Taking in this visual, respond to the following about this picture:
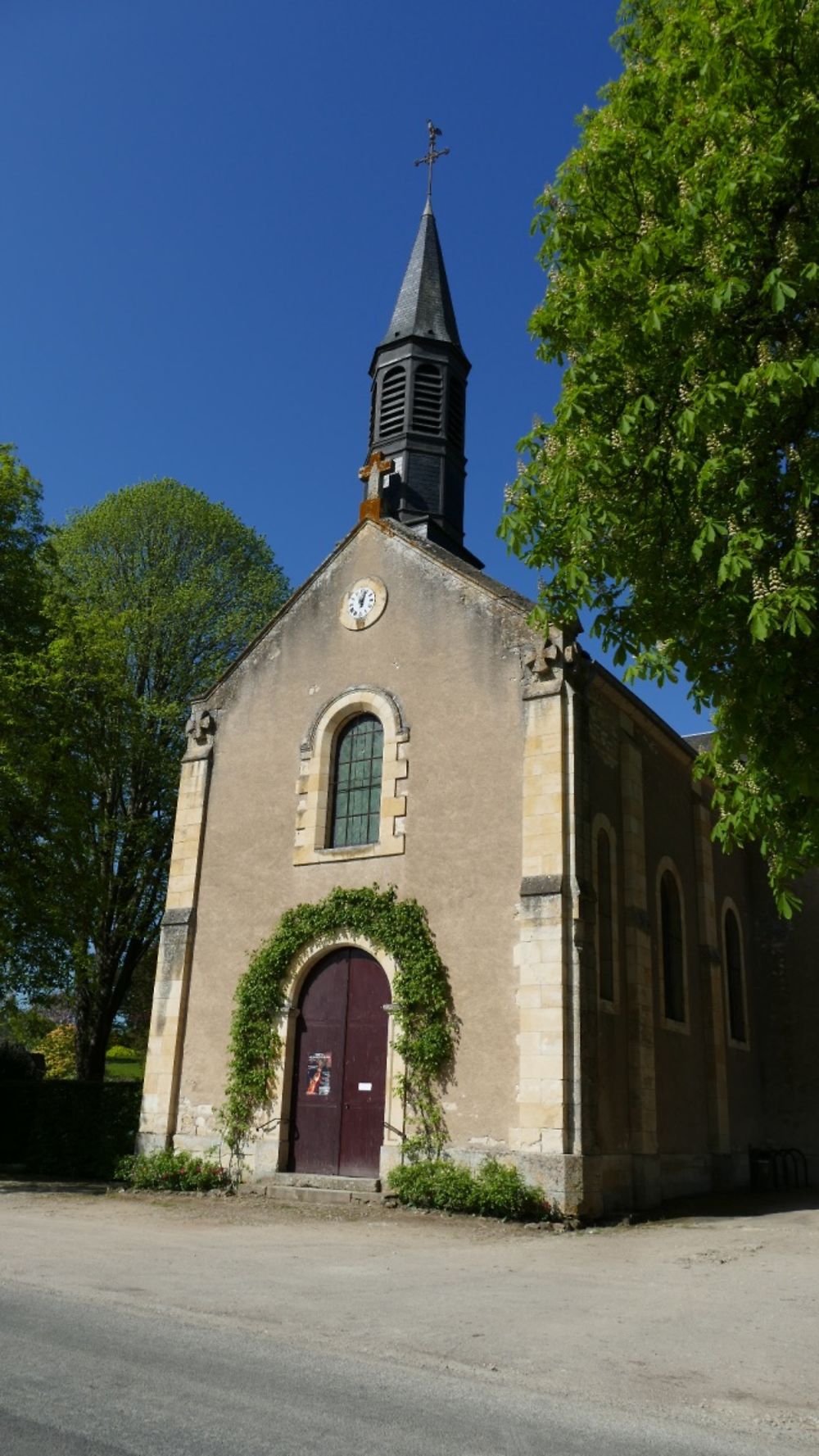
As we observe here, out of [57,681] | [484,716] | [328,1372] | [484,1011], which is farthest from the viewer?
[57,681]

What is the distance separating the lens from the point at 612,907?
13.9 m

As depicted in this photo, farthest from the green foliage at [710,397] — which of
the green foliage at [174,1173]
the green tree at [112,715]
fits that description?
the green tree at [112,715]

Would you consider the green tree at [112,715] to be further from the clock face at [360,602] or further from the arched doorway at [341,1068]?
the clock face at [360,602]

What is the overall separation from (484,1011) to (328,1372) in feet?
25.2

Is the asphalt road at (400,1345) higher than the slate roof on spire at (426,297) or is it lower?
lower

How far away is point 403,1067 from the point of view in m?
13.0

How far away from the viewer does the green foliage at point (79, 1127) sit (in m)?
15.6

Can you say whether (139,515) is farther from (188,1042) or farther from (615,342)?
(615,342)

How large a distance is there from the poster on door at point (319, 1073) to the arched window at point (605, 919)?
3.68 meters

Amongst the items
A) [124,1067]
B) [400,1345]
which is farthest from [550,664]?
[124,1067]

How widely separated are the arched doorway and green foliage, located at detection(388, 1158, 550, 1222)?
949mm

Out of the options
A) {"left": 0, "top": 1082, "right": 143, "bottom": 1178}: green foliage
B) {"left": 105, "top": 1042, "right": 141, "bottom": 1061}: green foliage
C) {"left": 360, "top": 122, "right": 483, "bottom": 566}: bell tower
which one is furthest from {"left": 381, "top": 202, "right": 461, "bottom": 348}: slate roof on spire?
{"left": 105, "top": 1042, "right": 141, "bottom": 1061}: green foliage

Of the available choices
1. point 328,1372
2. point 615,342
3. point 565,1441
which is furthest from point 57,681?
point 565,1441

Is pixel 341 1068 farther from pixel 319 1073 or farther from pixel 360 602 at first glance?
pixel 360 602
